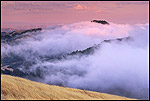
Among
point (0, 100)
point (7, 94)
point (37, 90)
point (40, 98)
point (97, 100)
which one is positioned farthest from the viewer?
point (97, 100)

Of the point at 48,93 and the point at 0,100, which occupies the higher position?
the point at 0,100

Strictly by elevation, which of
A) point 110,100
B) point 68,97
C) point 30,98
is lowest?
point 110,100

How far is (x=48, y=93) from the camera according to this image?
2415 inches

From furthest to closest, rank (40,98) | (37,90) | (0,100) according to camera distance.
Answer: (37,90) < (40,98) < (0,100)

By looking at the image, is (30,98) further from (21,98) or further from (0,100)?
(0,100)

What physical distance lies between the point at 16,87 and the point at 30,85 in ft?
19.5

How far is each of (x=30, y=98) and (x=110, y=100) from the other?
31.3 metres

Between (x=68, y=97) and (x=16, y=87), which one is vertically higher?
(x=16, y=87)

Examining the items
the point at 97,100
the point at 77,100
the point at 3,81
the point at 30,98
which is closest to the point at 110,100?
the point at 97,100

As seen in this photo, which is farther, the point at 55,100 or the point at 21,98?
the point at 55,100

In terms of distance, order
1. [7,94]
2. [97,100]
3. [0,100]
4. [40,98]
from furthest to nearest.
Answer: [97,100] → [40,98] → [7,94] → [0,100]

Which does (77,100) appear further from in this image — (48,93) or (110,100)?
(110,100)

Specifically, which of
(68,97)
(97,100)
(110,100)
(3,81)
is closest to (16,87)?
(3,81)

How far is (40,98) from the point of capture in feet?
186
